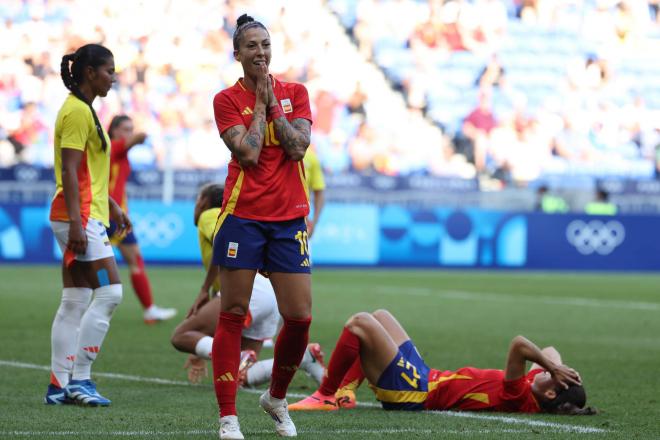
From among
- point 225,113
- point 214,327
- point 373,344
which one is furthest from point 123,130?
point 225,113

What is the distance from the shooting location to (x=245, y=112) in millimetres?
5445

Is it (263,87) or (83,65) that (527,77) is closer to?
(83,65)

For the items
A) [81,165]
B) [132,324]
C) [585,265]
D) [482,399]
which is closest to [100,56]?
[81,165]

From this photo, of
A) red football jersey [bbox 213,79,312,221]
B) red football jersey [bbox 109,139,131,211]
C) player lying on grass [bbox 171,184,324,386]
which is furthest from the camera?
red football jersey [bbox 109,139,131,211]

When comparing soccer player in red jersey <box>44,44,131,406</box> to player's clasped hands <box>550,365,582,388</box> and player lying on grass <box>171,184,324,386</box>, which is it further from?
player's clasped hands <box>550,365,582,388</box>

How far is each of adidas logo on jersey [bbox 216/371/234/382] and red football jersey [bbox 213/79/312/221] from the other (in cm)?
72

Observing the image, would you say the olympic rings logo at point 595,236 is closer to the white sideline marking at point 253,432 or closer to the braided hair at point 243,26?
the white sideline marking at point 253,432

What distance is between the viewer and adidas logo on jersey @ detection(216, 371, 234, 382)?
538 centimetres

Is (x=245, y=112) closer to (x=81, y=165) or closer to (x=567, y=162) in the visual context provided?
(x=81, y=165)

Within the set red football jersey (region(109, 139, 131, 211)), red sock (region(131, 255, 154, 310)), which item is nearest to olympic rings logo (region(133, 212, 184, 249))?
red sock (region(131, 255, 154, 310))

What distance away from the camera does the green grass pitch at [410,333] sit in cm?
586

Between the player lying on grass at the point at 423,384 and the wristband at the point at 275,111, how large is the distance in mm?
1489

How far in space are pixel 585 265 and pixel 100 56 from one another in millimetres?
19355

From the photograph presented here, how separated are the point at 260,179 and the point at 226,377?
0.91m
